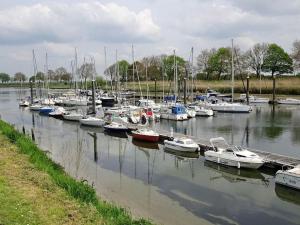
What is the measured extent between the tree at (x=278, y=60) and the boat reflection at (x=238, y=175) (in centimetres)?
9324

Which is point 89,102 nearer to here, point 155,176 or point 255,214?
point 155,176

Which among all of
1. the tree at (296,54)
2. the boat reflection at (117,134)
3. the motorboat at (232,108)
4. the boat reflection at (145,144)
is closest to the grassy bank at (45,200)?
the boat reflection at (145,144)

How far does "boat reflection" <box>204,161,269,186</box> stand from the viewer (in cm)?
2701

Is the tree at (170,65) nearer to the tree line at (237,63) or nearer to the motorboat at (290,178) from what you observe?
the tree line at (237,63)

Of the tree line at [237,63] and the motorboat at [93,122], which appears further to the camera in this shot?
the tree line at [237,63]

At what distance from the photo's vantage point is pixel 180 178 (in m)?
27.2

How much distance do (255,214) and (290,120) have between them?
4228 cm

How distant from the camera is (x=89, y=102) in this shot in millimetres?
91938

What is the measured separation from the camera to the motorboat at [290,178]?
23.6 m

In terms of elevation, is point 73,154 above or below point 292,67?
below

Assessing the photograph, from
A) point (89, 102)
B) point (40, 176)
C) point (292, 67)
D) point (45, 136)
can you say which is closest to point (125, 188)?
point (40, 176)

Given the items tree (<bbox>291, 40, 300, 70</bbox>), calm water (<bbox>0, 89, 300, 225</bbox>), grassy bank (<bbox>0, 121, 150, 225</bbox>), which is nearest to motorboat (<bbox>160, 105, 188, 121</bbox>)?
calm water (<bbox>0, 89, 300, 225</bbox>)

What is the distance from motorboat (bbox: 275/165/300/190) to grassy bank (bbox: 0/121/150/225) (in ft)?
41.3

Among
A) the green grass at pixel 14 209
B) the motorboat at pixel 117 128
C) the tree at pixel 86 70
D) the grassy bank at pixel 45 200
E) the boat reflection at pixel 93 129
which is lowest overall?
the boat reflection at pixel 93 129
